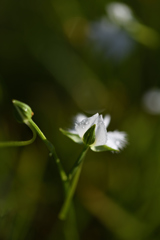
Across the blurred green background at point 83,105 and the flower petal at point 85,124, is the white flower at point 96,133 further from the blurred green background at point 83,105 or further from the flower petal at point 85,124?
the blurred green background at point 83,105

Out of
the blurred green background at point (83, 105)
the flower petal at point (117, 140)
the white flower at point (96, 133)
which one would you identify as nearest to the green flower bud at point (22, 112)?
the white flower at point (96, 133)

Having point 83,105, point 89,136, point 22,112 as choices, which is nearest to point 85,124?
point 89,136

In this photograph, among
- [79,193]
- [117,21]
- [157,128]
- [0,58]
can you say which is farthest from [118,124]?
[0,58]

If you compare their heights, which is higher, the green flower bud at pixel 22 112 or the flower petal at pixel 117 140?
the green flower bud at pixel 22 112

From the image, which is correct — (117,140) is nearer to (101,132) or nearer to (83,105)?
(101,132)

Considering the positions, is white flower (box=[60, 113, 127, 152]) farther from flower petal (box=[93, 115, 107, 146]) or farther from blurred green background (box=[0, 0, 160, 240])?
blurred green background (box=[0, 0, 160, 240])

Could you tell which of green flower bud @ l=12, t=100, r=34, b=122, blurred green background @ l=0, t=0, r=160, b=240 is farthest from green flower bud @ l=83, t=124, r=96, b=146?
blurred green background @ l=0, t=0, r=160, b=240
